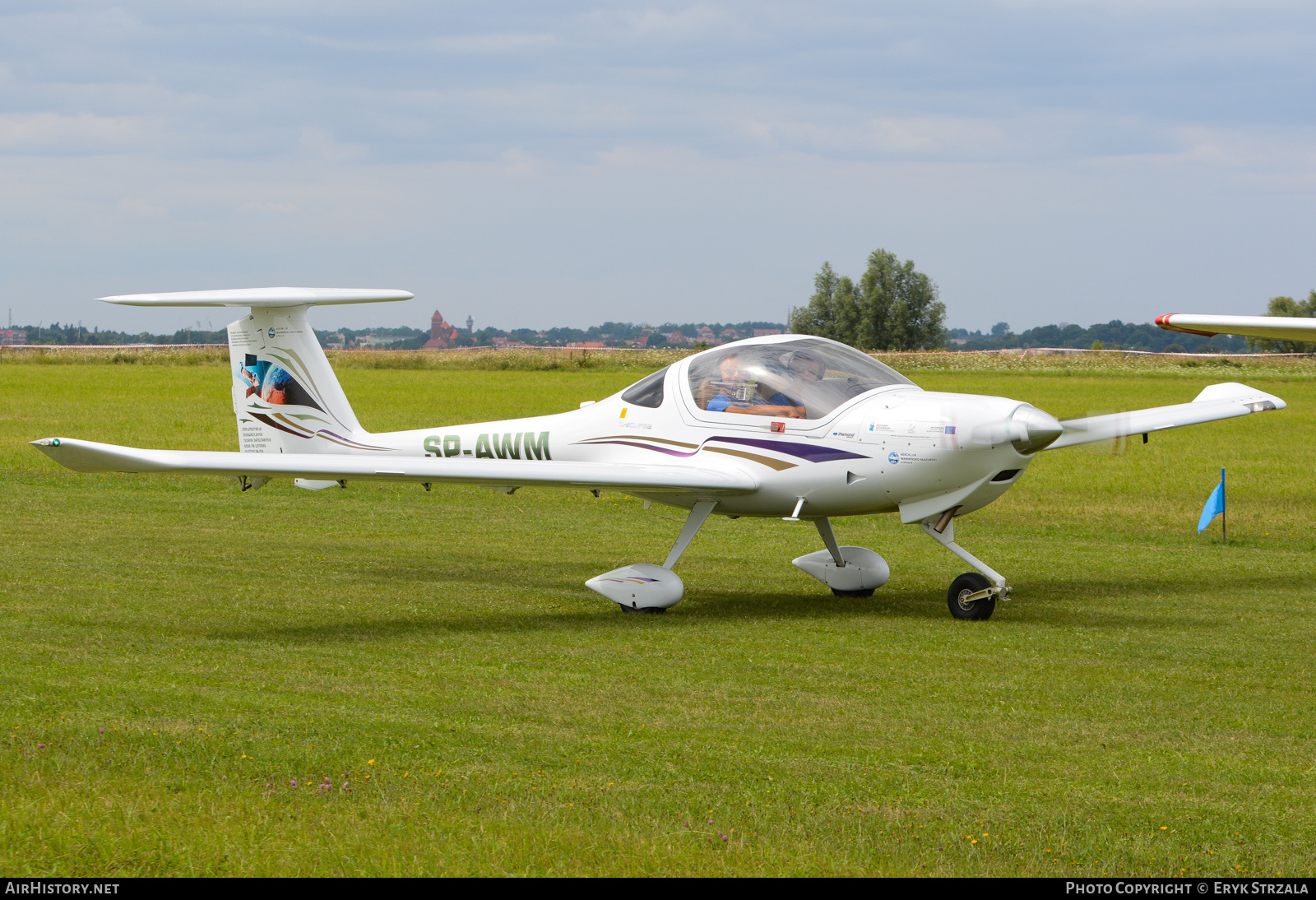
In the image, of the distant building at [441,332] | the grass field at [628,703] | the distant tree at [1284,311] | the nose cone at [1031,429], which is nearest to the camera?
the grass field at [628,703]

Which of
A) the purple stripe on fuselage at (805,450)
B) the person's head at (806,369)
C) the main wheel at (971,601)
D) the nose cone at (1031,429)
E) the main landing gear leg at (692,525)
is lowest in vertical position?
the main wheel at (971,601)

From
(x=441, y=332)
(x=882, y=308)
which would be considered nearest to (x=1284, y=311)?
(x=882, y=308)

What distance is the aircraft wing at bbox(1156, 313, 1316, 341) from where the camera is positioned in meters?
11.3

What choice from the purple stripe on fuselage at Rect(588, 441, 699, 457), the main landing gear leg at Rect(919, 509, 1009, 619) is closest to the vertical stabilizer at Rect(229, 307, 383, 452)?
the purple stripe on fuselage at Rect(588, 441, 699, 457)

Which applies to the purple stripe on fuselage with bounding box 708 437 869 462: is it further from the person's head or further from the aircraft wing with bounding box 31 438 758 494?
the person's head

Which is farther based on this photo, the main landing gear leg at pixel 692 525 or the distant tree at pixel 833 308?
the distant tree at pixel 833 308

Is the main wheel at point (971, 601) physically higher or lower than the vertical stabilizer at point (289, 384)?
lower

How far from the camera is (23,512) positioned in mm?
16625

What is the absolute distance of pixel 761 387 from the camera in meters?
11.3

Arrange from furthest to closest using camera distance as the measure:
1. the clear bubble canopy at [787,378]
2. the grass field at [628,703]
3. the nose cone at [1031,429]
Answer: the clear bubble canopy at [787,378], the nose cone at [1031,429], the grass field at [628,703]

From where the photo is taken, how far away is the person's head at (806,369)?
36.9 feet

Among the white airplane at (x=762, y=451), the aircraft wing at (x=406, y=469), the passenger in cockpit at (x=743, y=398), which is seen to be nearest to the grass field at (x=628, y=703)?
the white airplane at (x=762, y=451)

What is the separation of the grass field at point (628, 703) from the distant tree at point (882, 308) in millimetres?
105698

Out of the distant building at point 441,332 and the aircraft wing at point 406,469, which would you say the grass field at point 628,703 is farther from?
the distant building at point 441,332
